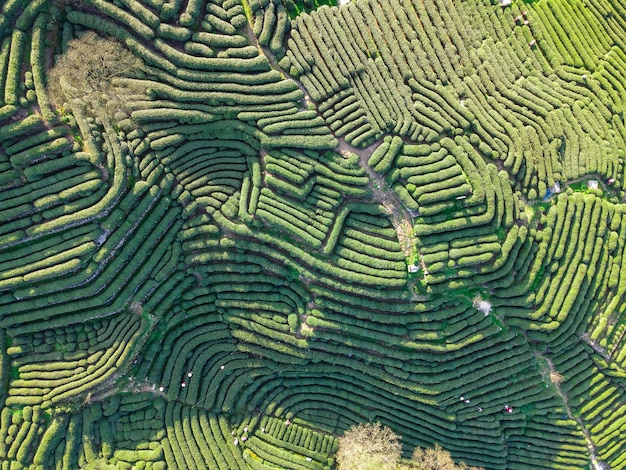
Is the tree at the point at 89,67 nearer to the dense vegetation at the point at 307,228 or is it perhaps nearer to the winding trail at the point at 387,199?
the dense vegetation at the point at 307,228

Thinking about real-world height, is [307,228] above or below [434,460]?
above

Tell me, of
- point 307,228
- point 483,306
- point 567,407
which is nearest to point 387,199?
point 307,228

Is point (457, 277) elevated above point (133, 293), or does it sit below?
above

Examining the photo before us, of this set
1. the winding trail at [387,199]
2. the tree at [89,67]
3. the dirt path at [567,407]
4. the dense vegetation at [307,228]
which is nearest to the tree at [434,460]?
the dense vegetation at [307,228]

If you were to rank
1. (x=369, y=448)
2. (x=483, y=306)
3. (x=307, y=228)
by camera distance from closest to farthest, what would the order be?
1. (x=307, y=228)
2. (x=483, y=306)
3. (x=369, y=448)

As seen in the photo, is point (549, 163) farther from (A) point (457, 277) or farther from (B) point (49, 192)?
(B) point (49, 192)

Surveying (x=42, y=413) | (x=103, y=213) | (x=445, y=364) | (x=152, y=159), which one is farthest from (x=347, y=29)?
(x=42, y=413)

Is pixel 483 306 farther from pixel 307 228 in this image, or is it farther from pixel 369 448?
pixel 307 228

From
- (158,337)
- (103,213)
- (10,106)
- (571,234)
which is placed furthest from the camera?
(158,337)
